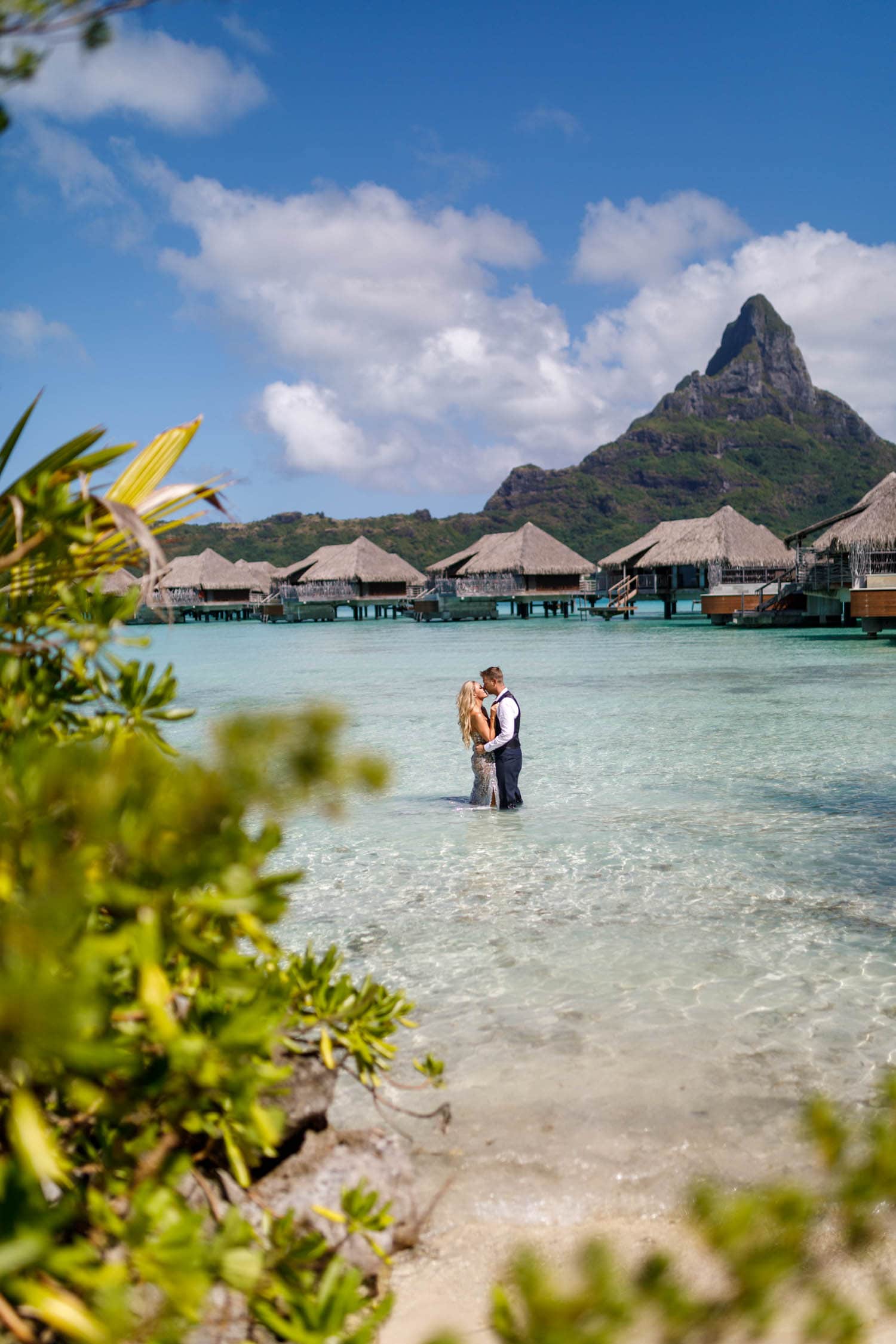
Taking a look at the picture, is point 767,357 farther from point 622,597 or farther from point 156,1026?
point 156,1026

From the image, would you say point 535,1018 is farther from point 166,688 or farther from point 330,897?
point 166,688

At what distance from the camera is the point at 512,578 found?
53125 mm

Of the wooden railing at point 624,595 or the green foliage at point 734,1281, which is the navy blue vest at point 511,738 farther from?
the wooden railing at point 624,595

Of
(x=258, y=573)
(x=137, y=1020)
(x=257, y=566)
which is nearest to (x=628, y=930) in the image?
(x=137, y=1020)

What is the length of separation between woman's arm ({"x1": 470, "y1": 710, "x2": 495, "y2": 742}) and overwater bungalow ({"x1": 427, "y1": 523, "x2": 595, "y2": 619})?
4335 centimetres

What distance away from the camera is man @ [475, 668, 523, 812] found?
815cm

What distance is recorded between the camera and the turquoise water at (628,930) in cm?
351

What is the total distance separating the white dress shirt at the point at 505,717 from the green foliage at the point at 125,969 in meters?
5.86

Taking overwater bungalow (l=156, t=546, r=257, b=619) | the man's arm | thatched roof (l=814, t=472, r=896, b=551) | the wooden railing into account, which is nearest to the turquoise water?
the man's arm

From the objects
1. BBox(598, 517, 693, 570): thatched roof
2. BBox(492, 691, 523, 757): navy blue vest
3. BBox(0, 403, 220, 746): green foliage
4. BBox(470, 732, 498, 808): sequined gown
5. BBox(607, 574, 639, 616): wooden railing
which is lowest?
BBox(470, 732, 498, 808): sequined gown

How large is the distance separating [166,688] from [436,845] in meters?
5.70

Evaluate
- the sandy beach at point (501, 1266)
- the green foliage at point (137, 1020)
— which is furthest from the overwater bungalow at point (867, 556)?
the green foliage at point (137, 1020)

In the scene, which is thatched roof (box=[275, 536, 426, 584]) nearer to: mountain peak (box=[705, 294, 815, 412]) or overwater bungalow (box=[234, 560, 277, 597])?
overwater bungalow (box=[234, 560, 277, 597])

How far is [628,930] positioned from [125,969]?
433cm
